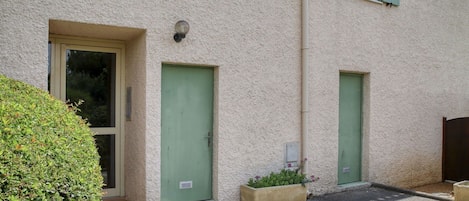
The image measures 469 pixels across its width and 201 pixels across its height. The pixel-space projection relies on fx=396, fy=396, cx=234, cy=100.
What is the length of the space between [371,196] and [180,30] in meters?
4.91

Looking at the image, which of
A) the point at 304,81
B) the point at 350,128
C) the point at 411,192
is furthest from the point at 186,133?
the point at 411,192

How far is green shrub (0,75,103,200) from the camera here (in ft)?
8.83

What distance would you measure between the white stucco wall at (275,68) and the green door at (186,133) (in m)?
0.24

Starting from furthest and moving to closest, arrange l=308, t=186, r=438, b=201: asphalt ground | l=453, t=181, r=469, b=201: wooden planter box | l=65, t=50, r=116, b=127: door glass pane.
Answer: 1. l=308, t=186, r=438, b=201: asphalt ground
2. l=453, t=181, r=469, b=201: wooden planter box
3. l=65, t=50, r=116, b=127: door glass pane

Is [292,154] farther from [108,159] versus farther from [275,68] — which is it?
[108,159]

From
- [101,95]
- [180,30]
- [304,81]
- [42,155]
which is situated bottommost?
[42,155]

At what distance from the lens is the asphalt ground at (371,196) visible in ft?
24.7

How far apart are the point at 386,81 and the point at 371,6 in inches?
66.7

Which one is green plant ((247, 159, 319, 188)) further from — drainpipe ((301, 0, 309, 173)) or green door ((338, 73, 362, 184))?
green door ((338, 73, 362, 184))

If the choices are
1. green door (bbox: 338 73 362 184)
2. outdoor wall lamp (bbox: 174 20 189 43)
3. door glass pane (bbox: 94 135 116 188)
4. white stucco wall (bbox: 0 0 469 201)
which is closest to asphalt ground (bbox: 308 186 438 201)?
white stucco wall (bbox: 0 0 469 201)

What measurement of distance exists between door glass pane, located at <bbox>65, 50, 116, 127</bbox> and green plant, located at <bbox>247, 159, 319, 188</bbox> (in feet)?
8.42

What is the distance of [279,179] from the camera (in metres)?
6.66

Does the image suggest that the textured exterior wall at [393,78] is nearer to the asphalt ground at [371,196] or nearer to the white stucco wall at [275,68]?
the white stucco wall at [275,68]

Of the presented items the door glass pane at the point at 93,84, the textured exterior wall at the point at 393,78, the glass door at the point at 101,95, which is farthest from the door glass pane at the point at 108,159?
the textured exterior wall at the point at 393,78
